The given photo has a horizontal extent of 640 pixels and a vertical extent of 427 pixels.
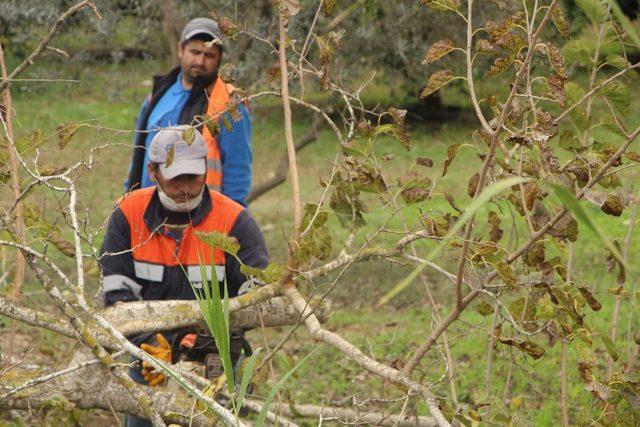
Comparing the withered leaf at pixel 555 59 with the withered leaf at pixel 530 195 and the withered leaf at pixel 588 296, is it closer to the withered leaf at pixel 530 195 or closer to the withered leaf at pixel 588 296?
the withered leaf at pixel 530 195

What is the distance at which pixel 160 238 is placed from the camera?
16.7ft

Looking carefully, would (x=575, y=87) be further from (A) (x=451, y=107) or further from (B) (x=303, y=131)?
(A) (x=451, y=107)

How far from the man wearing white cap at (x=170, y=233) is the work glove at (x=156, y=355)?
0.51m

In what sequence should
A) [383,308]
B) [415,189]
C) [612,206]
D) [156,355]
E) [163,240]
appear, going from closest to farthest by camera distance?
1. [612,206]
2. [415,189]
3. [156,355]
4. [163,240]
5. [383,308]

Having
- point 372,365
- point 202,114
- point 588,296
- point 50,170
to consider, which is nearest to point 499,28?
point 588,296

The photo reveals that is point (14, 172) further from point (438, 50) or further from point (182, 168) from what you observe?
point (438, 50)

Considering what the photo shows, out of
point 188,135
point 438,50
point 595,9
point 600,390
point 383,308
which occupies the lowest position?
point 383,308

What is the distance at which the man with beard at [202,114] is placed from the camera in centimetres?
668

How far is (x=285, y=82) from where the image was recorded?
402cm

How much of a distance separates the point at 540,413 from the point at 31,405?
11.5 feet

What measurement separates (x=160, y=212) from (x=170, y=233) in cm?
12

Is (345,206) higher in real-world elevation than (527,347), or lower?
higher

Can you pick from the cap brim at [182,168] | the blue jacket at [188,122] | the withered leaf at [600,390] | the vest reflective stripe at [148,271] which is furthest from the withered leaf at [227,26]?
the blue jacket at [188,122]

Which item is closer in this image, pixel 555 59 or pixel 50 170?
pixel 555 59
